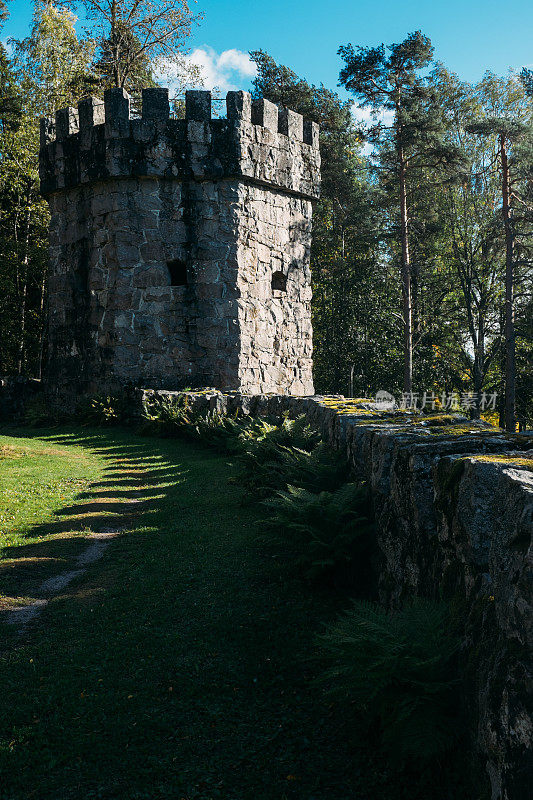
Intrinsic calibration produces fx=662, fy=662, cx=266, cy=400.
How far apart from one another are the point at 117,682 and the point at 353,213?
2825 centimetres

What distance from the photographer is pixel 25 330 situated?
28984 mm

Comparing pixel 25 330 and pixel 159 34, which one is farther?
pixel 25 330

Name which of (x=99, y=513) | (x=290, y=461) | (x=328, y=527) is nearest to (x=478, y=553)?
(x=328, y=527)

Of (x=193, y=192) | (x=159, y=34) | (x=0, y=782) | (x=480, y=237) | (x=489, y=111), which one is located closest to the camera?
(x=0, y=782)

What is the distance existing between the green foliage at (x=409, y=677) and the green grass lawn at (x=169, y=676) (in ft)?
0.83

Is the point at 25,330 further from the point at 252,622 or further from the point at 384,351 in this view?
the point at 252,622

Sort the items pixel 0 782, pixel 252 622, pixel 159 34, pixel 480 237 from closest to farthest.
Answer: pixel 0 782
pixel 252 622
pixel 159 34
pixel 480 237

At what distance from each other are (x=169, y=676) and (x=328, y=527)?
1687mm

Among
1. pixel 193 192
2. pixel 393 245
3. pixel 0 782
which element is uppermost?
pixel 393 245

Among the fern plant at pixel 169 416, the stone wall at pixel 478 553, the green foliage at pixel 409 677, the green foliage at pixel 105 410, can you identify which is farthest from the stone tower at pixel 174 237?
the green foliage at pixel 409 677

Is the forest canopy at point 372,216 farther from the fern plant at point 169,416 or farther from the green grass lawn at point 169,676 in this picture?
the green grass lawn at point 169,676

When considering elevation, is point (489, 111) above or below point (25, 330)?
above

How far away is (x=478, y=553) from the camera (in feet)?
9.61

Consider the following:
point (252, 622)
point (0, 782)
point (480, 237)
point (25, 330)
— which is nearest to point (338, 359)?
point (480, 237)
